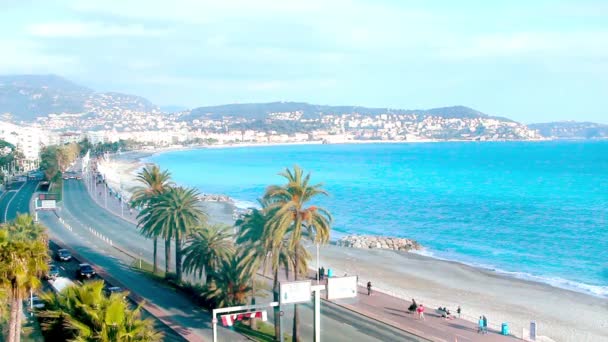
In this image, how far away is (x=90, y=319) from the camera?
1326 cm

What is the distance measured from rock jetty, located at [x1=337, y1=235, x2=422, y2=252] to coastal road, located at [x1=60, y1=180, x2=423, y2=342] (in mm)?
15975

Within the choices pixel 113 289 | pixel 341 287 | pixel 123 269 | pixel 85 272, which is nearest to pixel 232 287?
pixel 341 287

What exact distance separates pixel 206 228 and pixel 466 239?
32520mm

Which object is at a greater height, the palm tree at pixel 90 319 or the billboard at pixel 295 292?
the palm tree at pixel 90 319

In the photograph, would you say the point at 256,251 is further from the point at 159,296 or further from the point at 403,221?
the point at 403,221

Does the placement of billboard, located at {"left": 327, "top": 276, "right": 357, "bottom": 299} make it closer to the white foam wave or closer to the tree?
the tree

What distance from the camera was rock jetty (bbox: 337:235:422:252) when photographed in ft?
164

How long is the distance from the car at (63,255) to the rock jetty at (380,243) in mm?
22196

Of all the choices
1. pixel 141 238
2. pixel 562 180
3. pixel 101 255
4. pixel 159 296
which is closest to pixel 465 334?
pixel 159 296

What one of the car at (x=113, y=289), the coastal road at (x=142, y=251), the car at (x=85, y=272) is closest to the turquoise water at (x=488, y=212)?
the coastal road at (x=142, y=251)

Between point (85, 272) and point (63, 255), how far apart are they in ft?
15.7

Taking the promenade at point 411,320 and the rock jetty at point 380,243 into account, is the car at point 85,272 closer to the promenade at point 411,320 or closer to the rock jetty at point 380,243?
the promenade at point 411,320

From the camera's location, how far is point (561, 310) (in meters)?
31.5

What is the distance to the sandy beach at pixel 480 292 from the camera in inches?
1131
